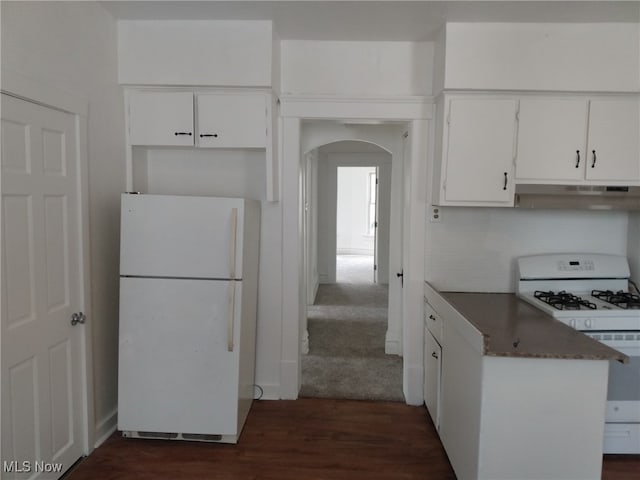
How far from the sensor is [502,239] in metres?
3.10

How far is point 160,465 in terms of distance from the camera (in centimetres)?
243

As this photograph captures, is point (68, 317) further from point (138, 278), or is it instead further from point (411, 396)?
point (411, 396)

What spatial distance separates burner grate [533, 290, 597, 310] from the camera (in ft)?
8.09

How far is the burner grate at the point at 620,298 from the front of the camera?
254cm

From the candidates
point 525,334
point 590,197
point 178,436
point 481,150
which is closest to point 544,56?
point 481,150

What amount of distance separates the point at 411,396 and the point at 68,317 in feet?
7.85

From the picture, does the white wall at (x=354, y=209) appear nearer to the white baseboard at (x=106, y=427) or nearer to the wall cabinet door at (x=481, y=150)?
the wall cabinet door at (x=481, y=150)

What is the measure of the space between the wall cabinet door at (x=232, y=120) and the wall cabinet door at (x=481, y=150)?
127 centimetres

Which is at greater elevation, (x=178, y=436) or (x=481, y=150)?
(x=481, y=150)

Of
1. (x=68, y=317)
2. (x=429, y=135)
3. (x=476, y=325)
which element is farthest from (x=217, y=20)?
(x=476, y=325)

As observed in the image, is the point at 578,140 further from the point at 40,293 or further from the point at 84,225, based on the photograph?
the point at 40,293

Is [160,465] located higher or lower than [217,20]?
lower

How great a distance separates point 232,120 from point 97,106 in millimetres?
820

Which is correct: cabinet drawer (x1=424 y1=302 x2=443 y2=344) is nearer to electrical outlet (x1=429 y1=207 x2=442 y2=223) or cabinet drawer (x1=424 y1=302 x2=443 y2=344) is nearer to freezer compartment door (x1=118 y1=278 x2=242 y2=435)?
electrical outlet (x1=429 y1=207 x2=442 y2=223)
